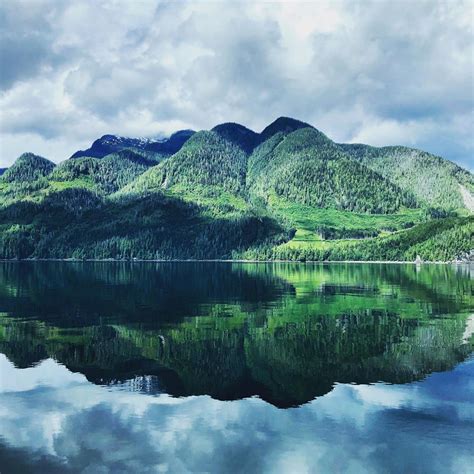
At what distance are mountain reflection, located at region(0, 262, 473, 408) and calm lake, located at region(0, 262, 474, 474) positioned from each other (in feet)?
0.95

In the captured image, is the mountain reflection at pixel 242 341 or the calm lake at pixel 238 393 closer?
the calm lake at pixel 238 393

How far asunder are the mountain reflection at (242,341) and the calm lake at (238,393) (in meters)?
0.29

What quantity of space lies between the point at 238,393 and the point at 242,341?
22078mm

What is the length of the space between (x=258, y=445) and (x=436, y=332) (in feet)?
153

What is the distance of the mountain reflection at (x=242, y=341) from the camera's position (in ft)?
179

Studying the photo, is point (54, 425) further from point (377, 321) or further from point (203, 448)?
point (377, 321)

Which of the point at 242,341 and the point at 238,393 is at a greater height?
the point at 242,341

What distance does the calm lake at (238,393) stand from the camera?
37.1 m

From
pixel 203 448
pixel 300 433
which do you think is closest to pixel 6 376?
pixel 203 448

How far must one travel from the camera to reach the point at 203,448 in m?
38.2

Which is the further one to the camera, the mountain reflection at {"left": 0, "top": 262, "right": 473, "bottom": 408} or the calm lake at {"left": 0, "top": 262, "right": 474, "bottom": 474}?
the mountain reflection at {"left": 0, "top": 262, "right": 473, "bottom": 408}

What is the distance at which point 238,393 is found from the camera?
1973 inches

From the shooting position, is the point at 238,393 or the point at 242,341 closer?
the point at 238,393

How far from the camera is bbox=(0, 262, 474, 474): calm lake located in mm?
37062
